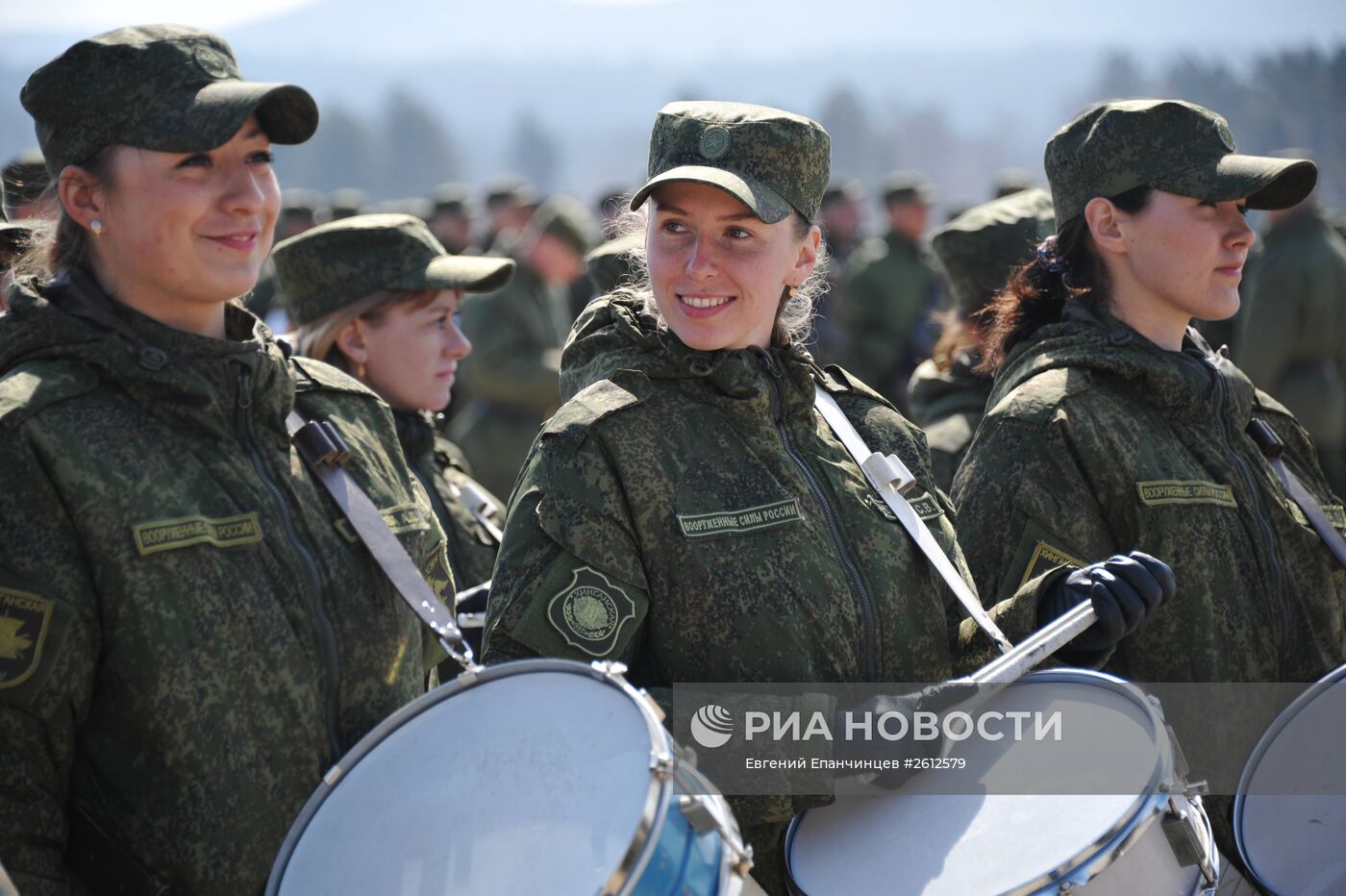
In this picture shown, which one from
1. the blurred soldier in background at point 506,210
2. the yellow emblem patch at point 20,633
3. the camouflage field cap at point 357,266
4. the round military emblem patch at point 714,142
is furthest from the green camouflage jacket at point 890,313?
the yellow emblem patch at point 20,633

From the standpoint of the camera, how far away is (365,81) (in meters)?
128

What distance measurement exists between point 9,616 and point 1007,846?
5.65 ft

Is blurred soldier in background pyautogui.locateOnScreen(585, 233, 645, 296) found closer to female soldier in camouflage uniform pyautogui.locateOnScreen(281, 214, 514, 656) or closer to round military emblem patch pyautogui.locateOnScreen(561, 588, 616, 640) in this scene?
female soldier in camouflage uniform pyautogui.locateOnScreen(281, 214, 514, 656)

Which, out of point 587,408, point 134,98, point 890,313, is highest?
point 134,98

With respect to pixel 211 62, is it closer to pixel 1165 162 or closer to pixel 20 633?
pixel 20 633

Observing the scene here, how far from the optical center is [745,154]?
3.00 m

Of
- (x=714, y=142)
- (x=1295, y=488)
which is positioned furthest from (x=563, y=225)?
(x=714, y=142)

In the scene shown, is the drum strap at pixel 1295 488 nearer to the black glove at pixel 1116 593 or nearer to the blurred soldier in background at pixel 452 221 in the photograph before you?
the black glove at pixel 1116 593

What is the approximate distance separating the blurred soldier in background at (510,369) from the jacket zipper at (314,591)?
672 cm

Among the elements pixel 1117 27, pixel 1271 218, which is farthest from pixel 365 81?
pixel 1271 218

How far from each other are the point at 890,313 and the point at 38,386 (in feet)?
34.2

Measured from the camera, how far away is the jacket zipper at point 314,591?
2734 millimetres

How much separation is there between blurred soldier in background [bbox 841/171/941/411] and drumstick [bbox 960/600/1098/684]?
28.1ft

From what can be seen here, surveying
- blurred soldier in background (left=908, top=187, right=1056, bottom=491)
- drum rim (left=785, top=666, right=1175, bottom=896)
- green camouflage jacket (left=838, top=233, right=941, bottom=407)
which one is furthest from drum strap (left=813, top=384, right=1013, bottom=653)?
green camouflage jacket (left=838, top=233, right=941, bottom=407)
